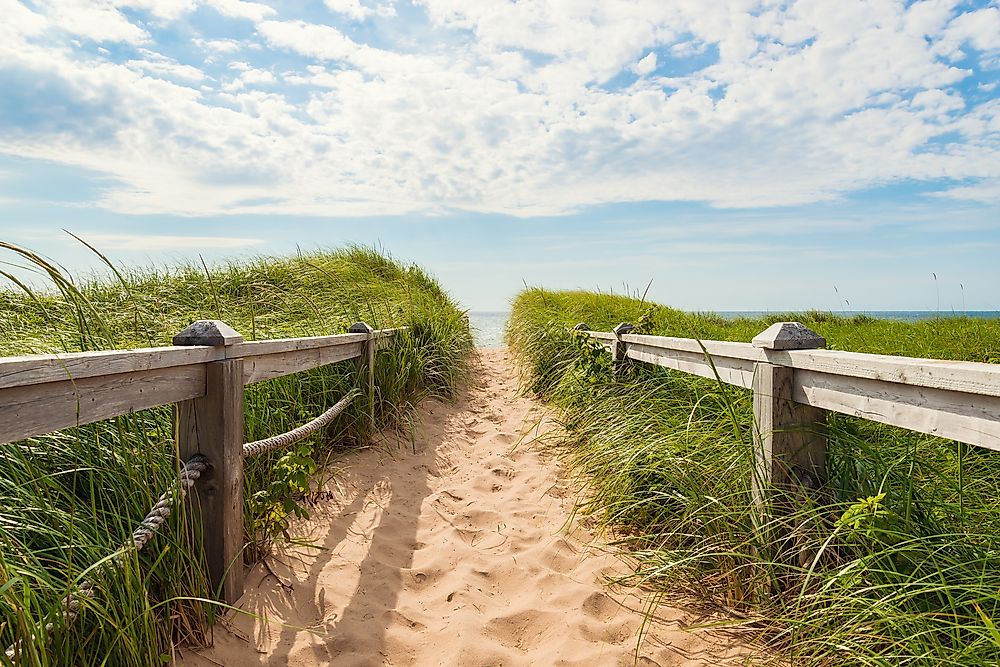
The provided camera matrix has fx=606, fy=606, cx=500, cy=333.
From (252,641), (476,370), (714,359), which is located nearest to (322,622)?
(252,641)

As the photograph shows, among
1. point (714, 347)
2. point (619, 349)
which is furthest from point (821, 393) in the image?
point (619, 349)

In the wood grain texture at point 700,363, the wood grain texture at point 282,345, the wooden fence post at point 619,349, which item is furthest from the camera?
the wooden fence post at point 619,349

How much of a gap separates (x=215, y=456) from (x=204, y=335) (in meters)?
0.53

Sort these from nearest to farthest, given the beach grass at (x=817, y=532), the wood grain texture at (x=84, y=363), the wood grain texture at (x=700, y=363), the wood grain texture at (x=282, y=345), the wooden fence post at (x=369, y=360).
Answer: the wood grain texture at (x=84, y=363) → the beach grass at (x=817, y=532) → the wood grain texture at (x=282, y=345) → the wood grain texture at (x=700, y=363) → the wooden fence post at (x=369, y=360)

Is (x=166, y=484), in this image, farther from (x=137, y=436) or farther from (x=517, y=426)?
(x=517, y=426)

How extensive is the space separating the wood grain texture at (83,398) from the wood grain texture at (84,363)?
4 cm

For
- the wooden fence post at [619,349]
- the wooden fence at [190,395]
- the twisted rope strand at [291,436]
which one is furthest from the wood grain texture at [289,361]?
the wooden fence post at [619,349]

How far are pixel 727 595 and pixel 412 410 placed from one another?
388 centimetres

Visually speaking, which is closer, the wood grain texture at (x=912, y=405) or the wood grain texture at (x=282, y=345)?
the wood grain texture at (x=912, y=405)

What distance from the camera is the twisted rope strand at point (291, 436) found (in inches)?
120

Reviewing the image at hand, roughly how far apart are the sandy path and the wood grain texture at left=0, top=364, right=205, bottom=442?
1058 mm

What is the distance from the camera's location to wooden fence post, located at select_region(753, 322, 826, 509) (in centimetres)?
272

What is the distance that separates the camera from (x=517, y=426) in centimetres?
638

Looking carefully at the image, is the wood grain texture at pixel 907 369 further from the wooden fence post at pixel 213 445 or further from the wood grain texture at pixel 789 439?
the wooden fence post at pixel 213 445
